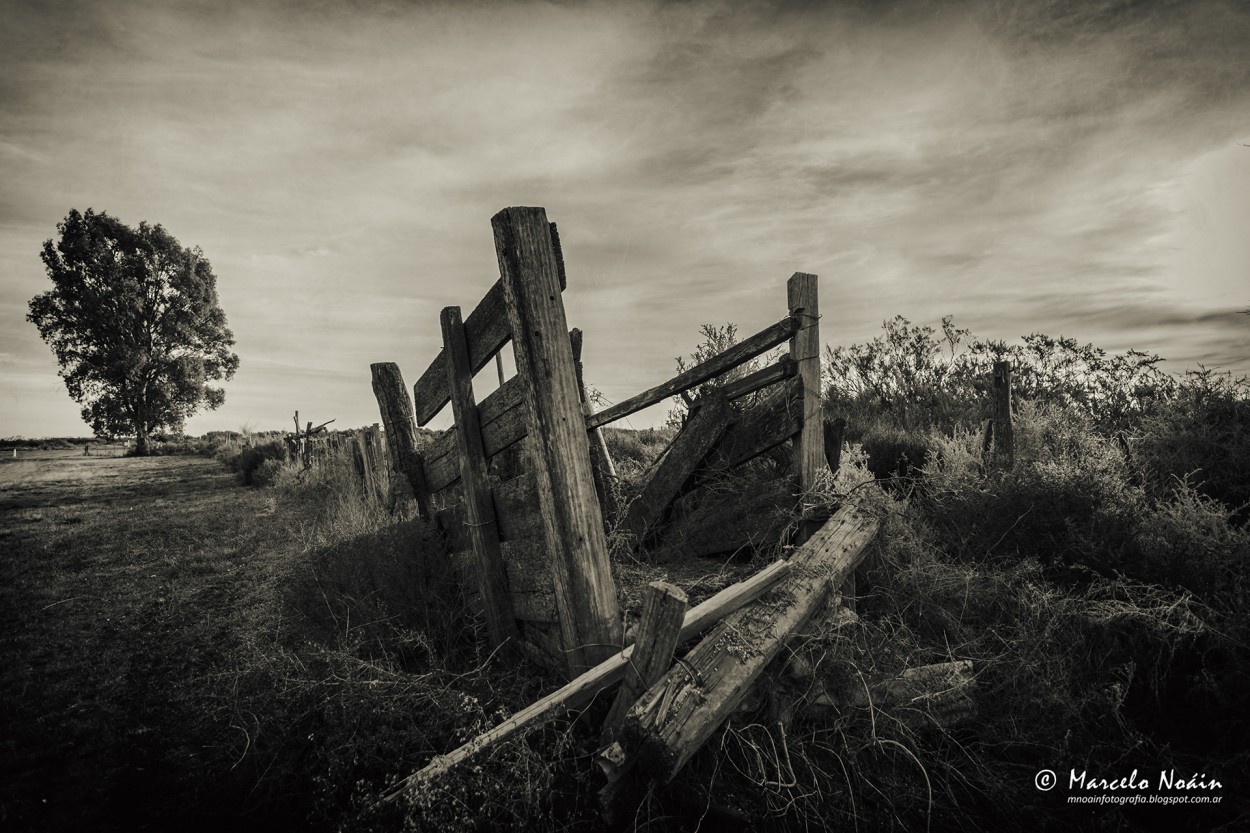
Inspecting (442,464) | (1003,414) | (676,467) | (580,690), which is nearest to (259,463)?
(442,464)

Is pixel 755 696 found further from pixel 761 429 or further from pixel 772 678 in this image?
pixel 761 429

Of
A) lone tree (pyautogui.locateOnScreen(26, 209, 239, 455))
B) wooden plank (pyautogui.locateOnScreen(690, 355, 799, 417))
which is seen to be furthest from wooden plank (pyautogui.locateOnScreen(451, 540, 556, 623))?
lone tree (pyautogui.locateOnScreen(26, 209, 239, 455))

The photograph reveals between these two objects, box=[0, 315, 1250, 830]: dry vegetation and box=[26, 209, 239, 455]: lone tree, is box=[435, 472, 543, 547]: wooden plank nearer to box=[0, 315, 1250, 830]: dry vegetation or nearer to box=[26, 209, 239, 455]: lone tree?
box=[0, 315, 1250, 830]: dry vegetation

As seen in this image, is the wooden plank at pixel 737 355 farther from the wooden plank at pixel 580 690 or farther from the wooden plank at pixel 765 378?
the wooden plank at pixel 580 690

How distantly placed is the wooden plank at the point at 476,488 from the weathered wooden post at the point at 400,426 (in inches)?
54.0

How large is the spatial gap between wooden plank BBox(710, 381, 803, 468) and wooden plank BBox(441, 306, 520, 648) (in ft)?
6.63

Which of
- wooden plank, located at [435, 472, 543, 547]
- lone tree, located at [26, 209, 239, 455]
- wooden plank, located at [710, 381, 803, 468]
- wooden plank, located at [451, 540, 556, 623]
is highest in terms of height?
lone tree, located at [26, 209, 239, 455]

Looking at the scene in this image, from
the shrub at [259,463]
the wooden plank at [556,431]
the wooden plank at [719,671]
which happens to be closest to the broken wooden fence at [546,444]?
the wooden plank at [556,431]

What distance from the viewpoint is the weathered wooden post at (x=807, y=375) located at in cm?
414

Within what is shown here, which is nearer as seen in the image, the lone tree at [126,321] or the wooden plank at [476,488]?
the wooden plank at [476,488]

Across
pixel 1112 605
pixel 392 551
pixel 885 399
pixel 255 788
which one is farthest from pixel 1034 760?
pixel 885 399

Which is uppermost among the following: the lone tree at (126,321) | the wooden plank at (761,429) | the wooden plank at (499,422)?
the lone tree at (126,321)

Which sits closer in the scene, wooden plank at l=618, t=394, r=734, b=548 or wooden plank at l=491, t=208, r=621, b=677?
wooden plank at l=491, t=208, r=621, b=677

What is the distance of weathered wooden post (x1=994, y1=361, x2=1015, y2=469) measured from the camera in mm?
6234
